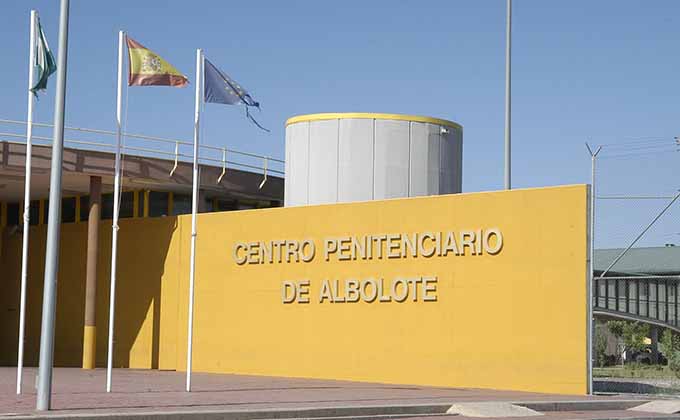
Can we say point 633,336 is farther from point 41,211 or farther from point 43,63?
point 43,63

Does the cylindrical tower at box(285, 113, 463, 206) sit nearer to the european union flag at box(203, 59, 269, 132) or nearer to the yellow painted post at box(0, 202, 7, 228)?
the european union flag at box(203, 59, 269, 132)

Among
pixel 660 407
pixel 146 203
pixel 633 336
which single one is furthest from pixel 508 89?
pixel 633 336

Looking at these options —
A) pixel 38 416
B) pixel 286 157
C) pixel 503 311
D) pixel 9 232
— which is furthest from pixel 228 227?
pixel 38 416

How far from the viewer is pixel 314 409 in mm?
17109

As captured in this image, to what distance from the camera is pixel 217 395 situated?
20.2 meters

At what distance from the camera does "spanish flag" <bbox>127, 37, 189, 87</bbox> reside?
2111 centimetres

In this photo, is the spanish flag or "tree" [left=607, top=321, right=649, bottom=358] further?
"tree" [left=607, top=321, right=649, bottom=358]

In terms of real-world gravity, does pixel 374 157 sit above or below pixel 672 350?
above

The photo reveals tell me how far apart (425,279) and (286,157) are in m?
7.45

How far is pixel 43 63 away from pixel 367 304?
10.4 m

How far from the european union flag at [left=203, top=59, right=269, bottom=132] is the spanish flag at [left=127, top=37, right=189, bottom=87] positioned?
747 millimetres

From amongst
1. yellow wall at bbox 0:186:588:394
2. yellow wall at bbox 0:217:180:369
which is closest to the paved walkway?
yellow wall at bbox 0:186:588:394

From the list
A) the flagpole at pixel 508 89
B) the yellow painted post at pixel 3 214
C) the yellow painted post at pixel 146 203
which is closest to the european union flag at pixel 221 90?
the flagpole at pixel 508 89

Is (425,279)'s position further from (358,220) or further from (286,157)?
(286,157)
